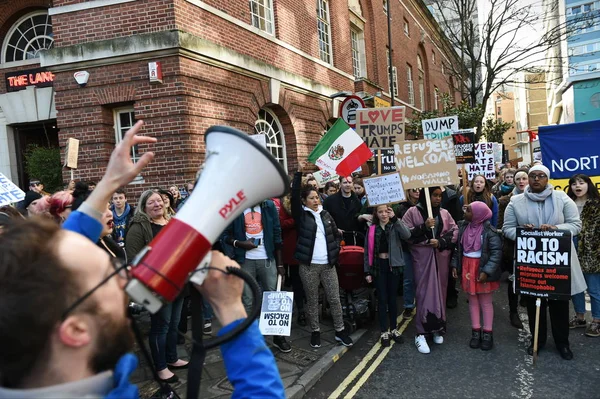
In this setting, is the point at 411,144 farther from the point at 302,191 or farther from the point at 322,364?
the point at 322,364

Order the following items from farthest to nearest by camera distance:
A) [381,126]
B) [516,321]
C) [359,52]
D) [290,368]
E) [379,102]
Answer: [359,52] < [379,102] < [381,126] < [516,321] < [290,368]

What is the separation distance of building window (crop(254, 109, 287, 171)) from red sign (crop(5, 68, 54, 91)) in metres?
5.31

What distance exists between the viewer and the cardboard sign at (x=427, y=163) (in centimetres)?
549

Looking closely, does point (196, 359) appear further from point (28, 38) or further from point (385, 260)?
point (28, 38)

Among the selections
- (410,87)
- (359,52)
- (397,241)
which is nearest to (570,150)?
(397,241)

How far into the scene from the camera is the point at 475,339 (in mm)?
5199

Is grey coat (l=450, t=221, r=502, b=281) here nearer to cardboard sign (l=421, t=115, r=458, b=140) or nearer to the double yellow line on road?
the double yellow line on road

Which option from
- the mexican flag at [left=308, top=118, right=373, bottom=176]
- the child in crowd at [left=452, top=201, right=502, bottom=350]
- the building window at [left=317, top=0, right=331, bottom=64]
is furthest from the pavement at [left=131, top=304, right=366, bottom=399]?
the building window at [left=317, top=0, right=331, bottom=64]

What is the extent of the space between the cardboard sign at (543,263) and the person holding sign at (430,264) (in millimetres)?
835

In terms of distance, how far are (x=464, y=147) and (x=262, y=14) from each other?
6.50 meters

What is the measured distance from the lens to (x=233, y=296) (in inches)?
50.7

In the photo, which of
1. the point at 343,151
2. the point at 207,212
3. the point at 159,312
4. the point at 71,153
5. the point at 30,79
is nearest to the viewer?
the point at 207,212

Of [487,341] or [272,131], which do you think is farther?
[272,131]

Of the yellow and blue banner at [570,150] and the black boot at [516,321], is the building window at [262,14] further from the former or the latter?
the black boot at [516,321]
